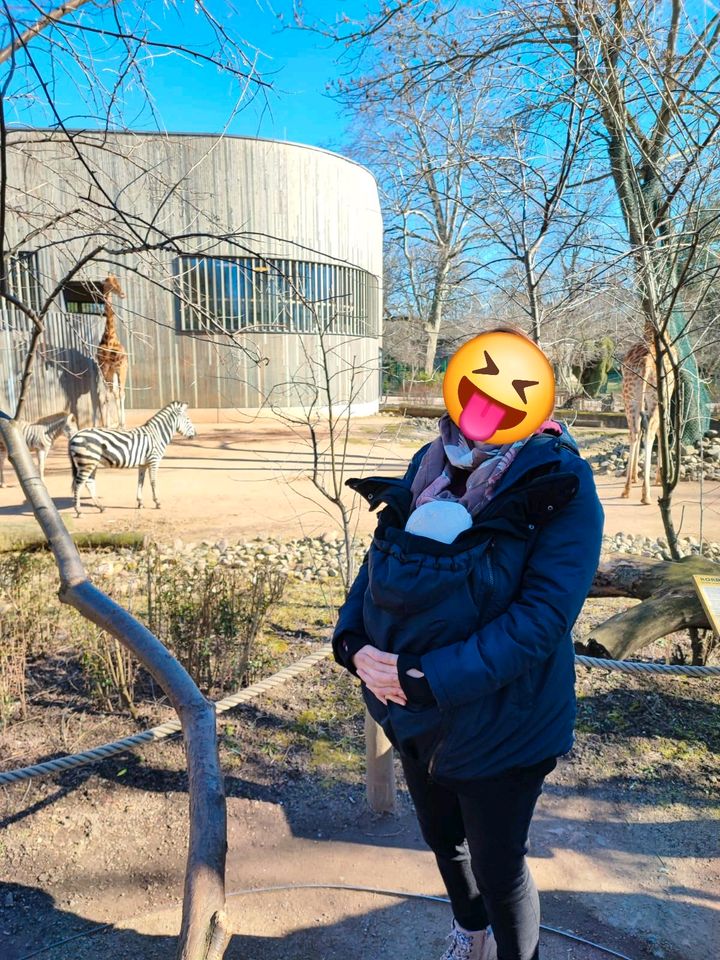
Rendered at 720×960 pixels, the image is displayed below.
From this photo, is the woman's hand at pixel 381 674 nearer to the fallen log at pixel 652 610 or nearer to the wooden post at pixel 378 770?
the wooden post at pixel 378 770

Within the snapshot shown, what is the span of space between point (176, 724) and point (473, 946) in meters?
1.21

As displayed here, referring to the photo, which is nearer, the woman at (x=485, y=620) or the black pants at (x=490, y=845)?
the woman at (x=485, y=620)

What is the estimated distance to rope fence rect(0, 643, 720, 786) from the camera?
2236 millimetres

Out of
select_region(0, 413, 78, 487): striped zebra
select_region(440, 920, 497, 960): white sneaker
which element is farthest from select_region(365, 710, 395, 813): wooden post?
select_region(0, 413, 78, 487): striped zebra

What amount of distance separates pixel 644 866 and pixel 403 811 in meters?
0.90

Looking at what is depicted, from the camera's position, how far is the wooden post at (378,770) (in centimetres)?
263

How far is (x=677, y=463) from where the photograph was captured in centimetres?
390

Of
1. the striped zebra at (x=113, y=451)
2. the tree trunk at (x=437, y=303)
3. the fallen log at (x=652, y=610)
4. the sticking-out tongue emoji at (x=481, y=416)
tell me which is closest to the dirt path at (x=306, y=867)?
the fallen log at (x=652, y=610)

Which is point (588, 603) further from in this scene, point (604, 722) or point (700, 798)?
point (700, 798)

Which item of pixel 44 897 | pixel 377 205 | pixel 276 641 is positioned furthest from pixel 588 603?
pixel 377 205

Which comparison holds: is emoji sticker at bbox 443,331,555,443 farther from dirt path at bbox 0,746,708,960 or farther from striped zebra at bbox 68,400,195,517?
striped zebra at bbox 68,400,195,517

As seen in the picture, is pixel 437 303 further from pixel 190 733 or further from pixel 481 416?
pixel 190 733

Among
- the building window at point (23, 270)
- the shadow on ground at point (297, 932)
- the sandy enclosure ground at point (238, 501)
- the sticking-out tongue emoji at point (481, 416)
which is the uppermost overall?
the building window at point (23, 270)

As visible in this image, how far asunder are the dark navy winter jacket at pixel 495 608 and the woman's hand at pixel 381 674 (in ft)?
0.08
